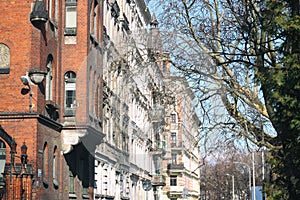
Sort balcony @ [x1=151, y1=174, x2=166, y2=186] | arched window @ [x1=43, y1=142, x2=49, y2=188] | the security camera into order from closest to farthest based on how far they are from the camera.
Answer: the security camera
arched window @ [x1=43, y1=142, x2=49, y2=188]
balcony @ [x1=151, y1=174, x2=166, y2=186]

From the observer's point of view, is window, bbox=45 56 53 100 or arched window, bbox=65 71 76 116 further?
arched window, bbox=65 71 76 116

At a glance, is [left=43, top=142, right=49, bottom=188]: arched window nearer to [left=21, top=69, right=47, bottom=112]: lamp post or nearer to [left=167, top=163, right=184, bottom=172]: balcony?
[left=21, top=69, right=47, bottom=112]: lamp post

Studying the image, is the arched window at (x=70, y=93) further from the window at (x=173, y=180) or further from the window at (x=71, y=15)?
the window at (x=173, y=180)

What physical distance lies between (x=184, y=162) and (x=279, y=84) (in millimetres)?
88101

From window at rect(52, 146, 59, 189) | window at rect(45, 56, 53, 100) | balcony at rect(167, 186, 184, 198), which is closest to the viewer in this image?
window at rect(45, 56, 53, 100)

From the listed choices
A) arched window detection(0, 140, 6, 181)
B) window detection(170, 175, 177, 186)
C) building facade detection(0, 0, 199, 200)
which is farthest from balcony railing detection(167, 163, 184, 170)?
arched window detection(0, 140, 6, 181)

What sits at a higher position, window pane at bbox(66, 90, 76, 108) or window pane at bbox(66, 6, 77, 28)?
window pane at bbox(66, 6, 77, 28)

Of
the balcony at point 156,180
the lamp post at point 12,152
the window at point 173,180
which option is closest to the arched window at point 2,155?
the lamp post at point 12,152

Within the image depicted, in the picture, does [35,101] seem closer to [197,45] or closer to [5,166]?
[5,166]

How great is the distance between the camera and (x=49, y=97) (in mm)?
25625

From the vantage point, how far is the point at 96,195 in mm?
33375

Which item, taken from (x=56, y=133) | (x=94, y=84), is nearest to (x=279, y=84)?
(x=56, y=133)

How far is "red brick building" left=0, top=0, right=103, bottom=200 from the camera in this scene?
2319cm

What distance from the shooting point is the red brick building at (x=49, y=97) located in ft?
76.1
